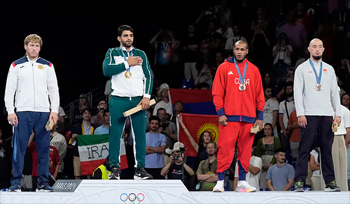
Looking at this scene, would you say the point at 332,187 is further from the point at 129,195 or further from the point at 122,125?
the point at 122,125

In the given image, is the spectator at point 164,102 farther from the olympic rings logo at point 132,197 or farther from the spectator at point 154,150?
the olympic rings logo at point 132,197

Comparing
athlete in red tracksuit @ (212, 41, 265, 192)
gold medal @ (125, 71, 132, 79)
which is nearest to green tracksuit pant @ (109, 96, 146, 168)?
gold medal @ (125, 71, 132, 79)

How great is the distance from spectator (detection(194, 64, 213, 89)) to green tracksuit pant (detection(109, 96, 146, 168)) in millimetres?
6111

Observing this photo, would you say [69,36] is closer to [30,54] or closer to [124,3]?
Result: [124,3]

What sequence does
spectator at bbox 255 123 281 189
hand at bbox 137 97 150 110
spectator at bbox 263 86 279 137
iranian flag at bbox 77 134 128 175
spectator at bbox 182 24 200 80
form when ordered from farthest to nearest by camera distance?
spectator at bbox 182 24 200 80 < spectator at bbox 263 86 279 137 < iranian flag at bbox 77 134 128 175 < spectator at bbox 255 123 281 189 < hand at bbox 137 97 150 110

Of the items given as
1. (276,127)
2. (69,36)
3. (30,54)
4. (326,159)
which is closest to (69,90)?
(69,36)

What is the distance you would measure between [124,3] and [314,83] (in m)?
10.1

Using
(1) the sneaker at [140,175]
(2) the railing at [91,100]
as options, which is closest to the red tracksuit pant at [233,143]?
(1) the sneaker at [140,175]

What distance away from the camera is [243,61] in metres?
9.62

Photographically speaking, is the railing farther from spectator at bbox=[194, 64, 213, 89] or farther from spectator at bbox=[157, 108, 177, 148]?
spectator at bbox=[157, 108, 177, 148]

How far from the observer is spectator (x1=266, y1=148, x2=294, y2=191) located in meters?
12.0

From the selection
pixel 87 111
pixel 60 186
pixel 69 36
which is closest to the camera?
pixel 60 186

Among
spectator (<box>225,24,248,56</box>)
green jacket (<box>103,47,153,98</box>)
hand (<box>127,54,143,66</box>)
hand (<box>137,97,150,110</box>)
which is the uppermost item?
spectator (<box>225,24,248,56</box>)

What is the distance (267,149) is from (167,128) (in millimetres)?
1913
